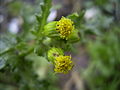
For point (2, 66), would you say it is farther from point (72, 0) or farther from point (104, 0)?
point (72, 0)

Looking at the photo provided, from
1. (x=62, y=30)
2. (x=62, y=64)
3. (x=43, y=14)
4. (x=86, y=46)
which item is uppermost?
(x=86, y=46)

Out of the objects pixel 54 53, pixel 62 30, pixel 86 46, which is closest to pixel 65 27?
pixel 62 30

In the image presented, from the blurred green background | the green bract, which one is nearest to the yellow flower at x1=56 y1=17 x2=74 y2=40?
the green bract

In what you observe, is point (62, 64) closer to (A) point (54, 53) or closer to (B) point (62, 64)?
(B) point (62, 64)

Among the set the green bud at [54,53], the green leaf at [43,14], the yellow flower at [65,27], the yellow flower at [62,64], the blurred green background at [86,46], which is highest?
the blurred green background at [86,46]

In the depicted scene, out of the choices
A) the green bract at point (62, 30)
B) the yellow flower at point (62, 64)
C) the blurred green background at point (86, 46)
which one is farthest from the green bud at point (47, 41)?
the blurred green background at point (86, 46)

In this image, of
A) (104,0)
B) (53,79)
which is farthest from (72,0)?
(53,79)

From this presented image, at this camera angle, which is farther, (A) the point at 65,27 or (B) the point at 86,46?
(B) the point at 86,46

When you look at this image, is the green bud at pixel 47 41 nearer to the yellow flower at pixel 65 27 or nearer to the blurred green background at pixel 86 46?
the yellow flower at pixel 65 27
